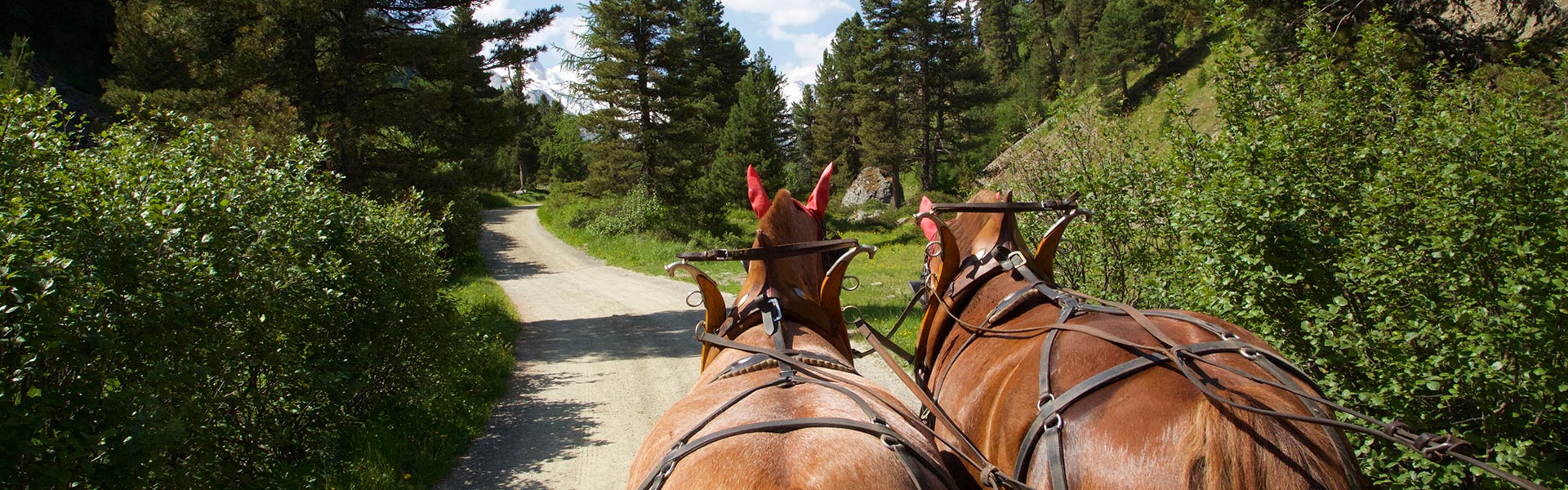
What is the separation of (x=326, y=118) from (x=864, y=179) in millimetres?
32918

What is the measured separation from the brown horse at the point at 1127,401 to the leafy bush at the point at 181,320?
3.68 meters

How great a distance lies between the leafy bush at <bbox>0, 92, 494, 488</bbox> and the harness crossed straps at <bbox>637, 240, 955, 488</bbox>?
2.56 m

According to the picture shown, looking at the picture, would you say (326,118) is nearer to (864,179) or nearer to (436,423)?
(436,423)

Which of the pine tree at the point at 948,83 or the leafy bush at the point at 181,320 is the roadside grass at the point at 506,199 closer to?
the pine tree at the point at 948,83

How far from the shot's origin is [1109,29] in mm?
46062

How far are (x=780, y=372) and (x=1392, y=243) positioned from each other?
316 centimetres

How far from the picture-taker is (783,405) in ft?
7.37

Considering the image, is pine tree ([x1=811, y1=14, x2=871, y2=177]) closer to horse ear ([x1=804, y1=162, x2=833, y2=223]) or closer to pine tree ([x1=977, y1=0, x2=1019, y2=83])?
pine tree ([x1=977, y1=0, x2=1019, y2=83])

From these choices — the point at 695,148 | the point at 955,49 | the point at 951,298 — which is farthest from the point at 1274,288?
the point at 955,49

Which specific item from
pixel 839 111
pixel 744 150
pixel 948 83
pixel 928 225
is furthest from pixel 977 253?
pixel 839 111

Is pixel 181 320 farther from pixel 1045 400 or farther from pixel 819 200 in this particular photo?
pixel 1045 400

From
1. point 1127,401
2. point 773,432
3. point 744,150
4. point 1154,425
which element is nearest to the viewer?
point 773,432

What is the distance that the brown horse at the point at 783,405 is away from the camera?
1921mm

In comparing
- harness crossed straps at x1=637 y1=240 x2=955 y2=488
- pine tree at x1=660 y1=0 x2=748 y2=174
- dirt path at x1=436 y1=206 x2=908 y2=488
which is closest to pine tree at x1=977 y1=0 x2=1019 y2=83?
pine tree at x1=660 y1=0 x2=748 y2=174
